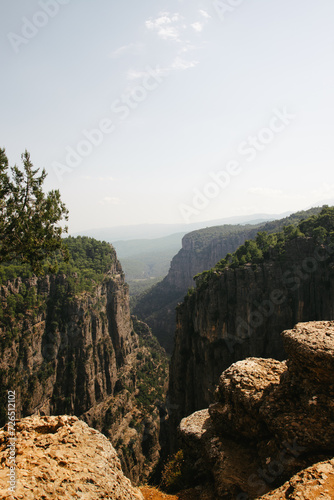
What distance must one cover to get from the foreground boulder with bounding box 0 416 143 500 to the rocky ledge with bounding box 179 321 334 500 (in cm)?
349

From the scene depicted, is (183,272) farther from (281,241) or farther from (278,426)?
(278,426)

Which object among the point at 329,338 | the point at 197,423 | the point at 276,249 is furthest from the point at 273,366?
the point at 276,249

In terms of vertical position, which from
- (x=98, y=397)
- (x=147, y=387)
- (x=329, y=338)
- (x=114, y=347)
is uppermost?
(x=329, y=338)

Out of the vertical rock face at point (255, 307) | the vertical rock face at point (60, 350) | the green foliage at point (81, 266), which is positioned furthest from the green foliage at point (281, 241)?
the green foliage at point (81, 266)

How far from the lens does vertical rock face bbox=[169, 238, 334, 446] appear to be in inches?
1682

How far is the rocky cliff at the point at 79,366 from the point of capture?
175 feet

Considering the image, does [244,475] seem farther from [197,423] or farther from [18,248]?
[18,248]

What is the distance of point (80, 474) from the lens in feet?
22.6

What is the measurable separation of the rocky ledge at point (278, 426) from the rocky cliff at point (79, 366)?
174 ft

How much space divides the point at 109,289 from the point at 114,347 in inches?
714

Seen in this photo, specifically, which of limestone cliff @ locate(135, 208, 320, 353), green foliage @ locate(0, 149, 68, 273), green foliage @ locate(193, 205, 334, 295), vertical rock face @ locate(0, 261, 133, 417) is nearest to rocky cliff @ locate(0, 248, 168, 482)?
vertical rock face @ locate(0, 261, 133, 417)

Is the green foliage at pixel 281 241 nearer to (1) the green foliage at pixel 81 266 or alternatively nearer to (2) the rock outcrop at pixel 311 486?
(1) the green foliage at pixel 81 266

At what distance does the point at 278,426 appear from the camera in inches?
317

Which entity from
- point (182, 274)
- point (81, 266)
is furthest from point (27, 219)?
point (182, 274)
